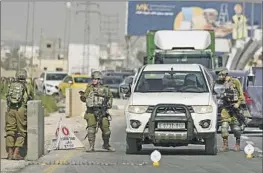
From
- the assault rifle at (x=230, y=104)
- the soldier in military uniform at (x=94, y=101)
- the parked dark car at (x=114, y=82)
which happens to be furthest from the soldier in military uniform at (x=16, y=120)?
the parked dark car at (x=114, y=82)

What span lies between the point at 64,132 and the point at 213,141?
11.9 ft

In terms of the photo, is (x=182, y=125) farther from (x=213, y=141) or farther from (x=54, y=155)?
(x=54, y=155)

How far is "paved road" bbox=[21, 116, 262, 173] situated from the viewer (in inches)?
494

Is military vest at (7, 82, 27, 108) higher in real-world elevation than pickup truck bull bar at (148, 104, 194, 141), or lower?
higher

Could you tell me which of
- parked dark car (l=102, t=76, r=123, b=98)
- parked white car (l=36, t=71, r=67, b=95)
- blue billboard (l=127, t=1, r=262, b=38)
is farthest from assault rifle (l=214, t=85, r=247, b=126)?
blue billboard (l=127, t=1, r=262, b=38)

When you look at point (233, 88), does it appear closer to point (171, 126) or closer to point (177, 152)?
point (177, 152)

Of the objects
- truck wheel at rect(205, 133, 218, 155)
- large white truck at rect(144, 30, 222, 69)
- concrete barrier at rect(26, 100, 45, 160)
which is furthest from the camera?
large white truck at rect(144, 30, 222, 69)

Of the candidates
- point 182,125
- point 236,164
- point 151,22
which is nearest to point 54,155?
point 182,125

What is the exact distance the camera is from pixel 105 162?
44.9ft

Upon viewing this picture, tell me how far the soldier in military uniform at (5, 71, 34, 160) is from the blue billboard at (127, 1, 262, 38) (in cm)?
5491

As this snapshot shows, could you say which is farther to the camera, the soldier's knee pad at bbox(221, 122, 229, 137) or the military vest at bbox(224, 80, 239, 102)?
the military vest at bbox(224, 80, 239, 102)

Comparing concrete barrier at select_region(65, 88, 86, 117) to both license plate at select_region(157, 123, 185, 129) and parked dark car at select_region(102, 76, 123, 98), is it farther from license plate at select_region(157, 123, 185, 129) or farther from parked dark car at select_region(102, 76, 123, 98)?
parked dark car at select_region(102, 76, 123, 98)

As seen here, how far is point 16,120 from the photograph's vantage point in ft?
46.6

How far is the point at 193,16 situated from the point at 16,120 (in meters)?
59.5
